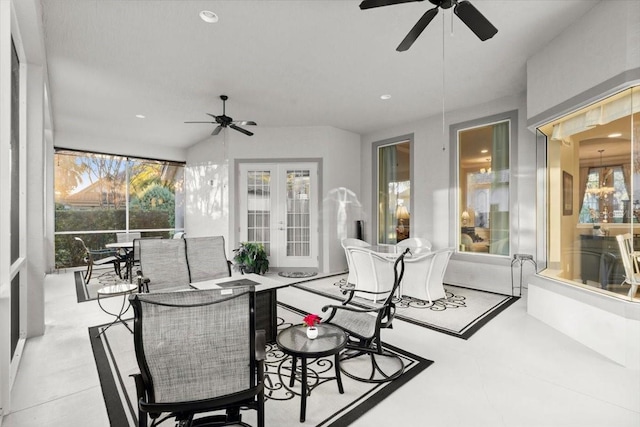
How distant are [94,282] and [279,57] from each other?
5.14 metres

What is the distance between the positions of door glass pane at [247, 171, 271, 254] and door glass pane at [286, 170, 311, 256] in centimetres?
43

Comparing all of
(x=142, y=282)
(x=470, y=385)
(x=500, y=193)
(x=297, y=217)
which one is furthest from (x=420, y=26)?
(x=297, y=217)

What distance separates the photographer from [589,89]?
3049 millimetres

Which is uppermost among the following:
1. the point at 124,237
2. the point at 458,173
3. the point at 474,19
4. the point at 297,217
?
the point at 474,19

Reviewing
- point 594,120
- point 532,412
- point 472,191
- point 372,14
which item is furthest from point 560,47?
point 532,412

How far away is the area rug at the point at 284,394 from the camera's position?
6.70ft

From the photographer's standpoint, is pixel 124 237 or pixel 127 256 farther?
pixel 124 237

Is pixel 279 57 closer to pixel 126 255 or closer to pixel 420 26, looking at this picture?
pixel 420 26

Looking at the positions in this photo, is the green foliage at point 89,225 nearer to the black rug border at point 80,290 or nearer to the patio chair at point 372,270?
the black rug border at point 80,290

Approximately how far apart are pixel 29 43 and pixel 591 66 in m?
5.23

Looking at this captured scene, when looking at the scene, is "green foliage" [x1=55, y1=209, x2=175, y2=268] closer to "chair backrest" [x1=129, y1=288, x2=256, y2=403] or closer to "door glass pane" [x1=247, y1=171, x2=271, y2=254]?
"door glass pane" [x1=247, y1=171, x2=271, y2=254]

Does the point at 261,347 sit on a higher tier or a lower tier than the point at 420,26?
lower

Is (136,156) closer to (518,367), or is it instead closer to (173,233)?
(173,233)

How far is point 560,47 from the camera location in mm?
3396
